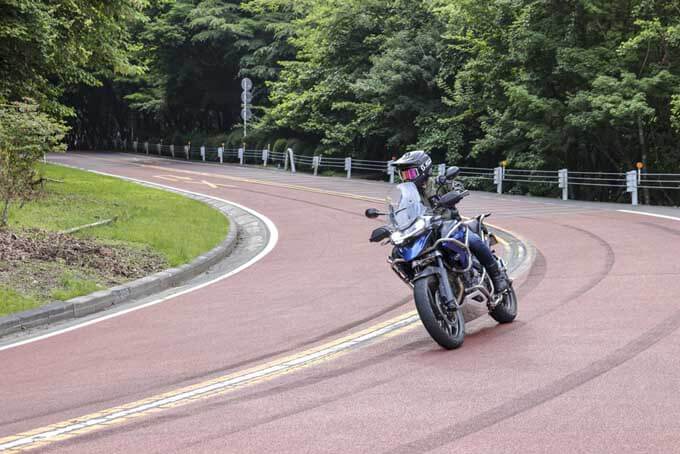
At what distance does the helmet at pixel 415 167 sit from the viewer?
8.59 metres

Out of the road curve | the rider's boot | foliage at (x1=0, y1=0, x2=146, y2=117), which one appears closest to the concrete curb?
the road curve

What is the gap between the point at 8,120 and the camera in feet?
55.4

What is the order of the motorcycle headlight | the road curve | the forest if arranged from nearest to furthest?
the road curve < the motorcycle headlight < the forest

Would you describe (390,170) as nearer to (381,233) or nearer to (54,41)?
(54,41)

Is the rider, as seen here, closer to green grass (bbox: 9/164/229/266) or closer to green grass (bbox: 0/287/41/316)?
green grass (bbox: 0/287/41/316)

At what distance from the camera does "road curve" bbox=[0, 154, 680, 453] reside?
577cm

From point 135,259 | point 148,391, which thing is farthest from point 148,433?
point 135,259

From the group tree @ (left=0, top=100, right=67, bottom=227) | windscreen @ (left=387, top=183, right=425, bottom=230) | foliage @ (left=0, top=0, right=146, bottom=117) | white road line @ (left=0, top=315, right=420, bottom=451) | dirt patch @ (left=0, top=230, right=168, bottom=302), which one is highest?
foliage @ (left=0, top=0, right=146, bottom=117)

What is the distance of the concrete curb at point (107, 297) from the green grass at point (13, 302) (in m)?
0.16

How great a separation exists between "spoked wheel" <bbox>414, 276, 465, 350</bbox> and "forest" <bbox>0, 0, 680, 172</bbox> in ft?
49.4

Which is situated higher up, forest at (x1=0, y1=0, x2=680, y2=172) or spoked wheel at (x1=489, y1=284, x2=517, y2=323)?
forest at (x1=0, y1=0, x2=680, y2=172)

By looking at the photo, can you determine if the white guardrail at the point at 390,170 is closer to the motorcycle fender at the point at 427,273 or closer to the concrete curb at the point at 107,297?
the concrete curb at the point at 107,297

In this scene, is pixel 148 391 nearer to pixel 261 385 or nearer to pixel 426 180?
pixel 261 385

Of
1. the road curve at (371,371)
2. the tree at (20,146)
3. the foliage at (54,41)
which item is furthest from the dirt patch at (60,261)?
the foliage at (54,41)
